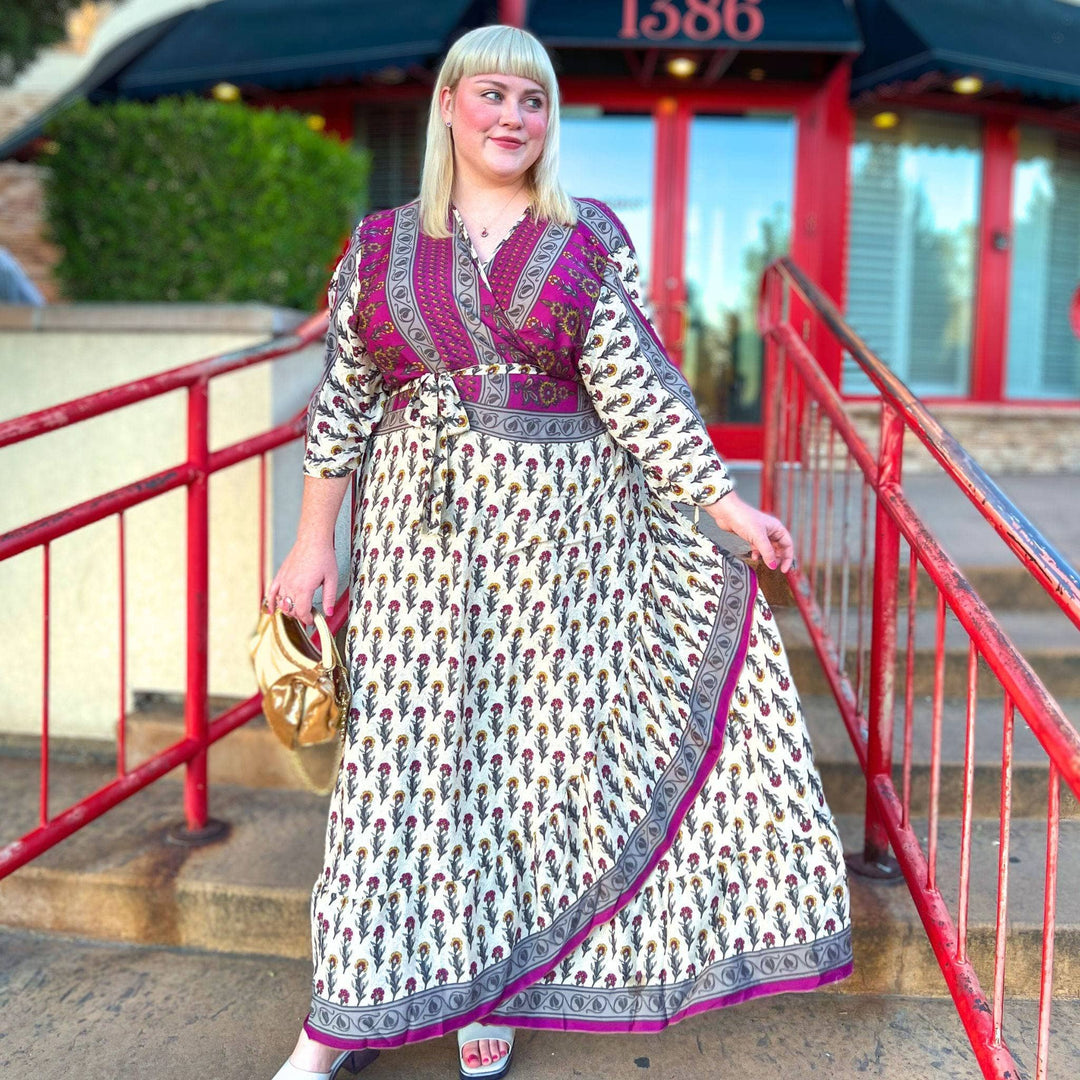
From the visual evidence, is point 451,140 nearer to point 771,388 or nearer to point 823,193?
point 771,388

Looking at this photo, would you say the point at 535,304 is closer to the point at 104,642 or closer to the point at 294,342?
the point at 294,342

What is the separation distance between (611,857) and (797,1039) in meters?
0.55

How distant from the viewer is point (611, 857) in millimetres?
1873

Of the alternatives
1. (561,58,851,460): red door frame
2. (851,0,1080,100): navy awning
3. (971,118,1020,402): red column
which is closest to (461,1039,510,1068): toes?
(561,58,851,460): red door frame

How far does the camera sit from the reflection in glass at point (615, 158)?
627 centimetres

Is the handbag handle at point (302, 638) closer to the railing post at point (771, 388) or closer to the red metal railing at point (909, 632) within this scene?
the red metal railing at point (909, 632)

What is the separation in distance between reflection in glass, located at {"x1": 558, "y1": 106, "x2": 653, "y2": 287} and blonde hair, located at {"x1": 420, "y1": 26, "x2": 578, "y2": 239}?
457 cm

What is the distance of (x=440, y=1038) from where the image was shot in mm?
2008

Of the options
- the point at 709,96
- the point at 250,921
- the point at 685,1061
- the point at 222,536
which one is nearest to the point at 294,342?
the point at 222,536

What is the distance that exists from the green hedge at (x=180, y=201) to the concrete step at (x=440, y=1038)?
2.54 metres

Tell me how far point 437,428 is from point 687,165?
16.6 ft

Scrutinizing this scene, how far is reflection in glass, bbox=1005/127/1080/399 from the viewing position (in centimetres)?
695

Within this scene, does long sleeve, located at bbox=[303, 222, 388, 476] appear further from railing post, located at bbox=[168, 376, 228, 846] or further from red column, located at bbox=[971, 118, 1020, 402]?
red column, located at bbox=[971, 118, 1020, 402]

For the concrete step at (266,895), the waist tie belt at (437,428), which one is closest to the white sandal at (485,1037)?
the concrete step at (266,895)
